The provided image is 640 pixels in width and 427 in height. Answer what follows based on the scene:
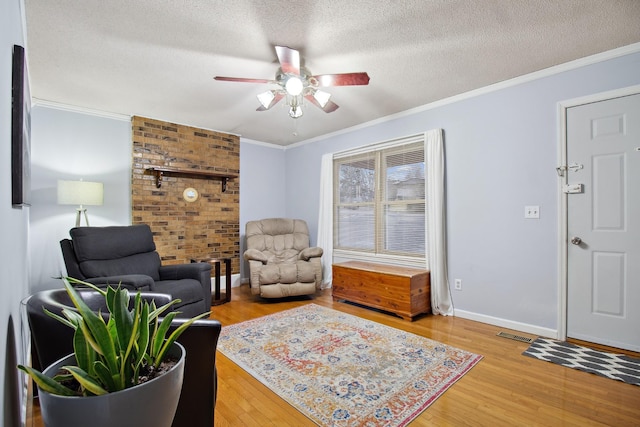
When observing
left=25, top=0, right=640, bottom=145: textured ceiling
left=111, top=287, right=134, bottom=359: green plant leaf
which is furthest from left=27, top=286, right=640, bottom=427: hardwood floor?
left=25, top=0, right=640, bottom=145: textured ceiling

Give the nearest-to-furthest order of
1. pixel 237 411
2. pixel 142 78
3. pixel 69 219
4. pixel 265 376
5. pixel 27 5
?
pixel 237 411 < pixel 27 5 < pixel 265 376 < pixel 142 78 < pixel 69 219

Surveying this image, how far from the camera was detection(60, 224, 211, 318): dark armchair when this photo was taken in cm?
271

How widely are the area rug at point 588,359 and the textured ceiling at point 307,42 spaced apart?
92.7 inches

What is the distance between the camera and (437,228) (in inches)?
136

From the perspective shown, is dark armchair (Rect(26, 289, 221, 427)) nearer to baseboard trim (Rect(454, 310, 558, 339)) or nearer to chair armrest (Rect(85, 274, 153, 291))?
chair armrest (Rect(85, 274, 153, 291))

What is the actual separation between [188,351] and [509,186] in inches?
121

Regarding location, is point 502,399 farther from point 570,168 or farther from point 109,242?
point 109,242

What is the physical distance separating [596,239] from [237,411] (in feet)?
9.79

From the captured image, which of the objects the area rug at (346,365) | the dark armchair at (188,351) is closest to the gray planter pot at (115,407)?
the dark armchair at (188,351)

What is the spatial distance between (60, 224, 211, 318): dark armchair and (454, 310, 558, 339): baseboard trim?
268 centimetres

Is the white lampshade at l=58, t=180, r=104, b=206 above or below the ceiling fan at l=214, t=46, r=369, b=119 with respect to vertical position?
below

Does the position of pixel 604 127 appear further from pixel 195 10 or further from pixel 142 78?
pixel 142 78

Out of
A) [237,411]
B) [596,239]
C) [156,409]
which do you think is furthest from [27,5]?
[596,239]

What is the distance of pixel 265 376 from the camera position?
A: 83.5 inches
